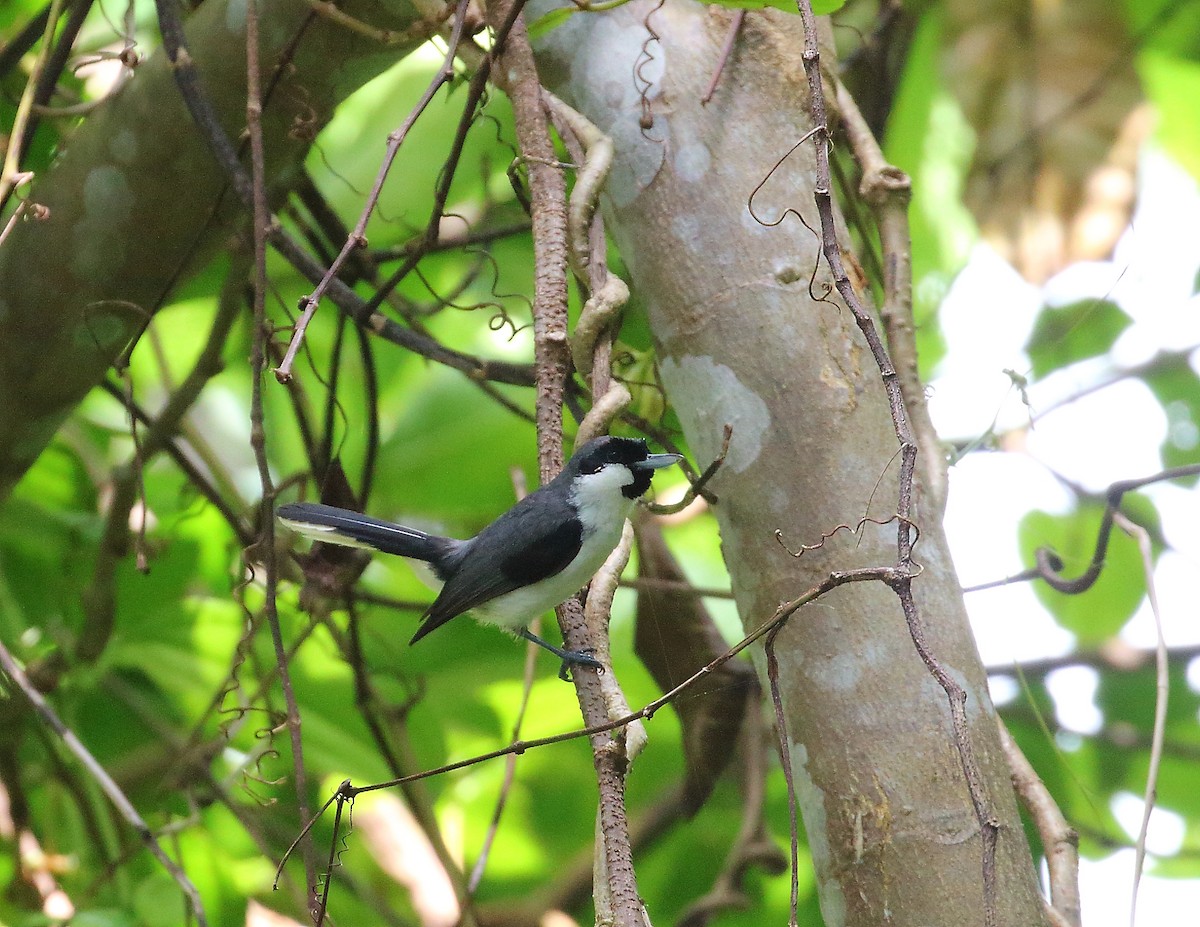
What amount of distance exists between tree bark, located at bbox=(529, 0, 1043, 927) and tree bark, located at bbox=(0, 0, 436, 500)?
506mm

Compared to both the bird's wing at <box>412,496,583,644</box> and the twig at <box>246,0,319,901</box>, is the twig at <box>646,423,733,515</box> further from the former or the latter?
the twig at <box>246,0,319,901</box>

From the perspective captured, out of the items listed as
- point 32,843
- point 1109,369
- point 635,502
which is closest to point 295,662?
point 32,843

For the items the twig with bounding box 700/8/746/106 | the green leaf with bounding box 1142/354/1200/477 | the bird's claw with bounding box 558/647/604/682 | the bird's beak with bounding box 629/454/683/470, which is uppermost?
the green leaf with bounding box 1142/354/1200/477

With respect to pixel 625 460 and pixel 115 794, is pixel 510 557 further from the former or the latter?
pixel 115 794

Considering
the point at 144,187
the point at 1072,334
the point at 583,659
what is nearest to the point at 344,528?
the point at 144,187

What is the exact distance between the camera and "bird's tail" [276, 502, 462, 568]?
8.14 ft

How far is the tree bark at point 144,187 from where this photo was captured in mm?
2301

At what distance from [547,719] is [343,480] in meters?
1.03

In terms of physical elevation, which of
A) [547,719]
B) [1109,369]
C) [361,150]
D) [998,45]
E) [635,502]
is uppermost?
[998,45]

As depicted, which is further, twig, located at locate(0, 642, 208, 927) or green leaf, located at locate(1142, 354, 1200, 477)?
green leaf, located at locate(1142, 354, 1200, 477)

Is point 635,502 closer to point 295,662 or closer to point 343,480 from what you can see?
point 343,480

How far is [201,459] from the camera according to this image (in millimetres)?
3354

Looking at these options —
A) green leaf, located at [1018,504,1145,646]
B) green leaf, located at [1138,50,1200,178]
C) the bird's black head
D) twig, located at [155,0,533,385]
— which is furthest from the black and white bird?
green leaf, located at [1138,50,1200,178]

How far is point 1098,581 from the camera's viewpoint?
3.73m
